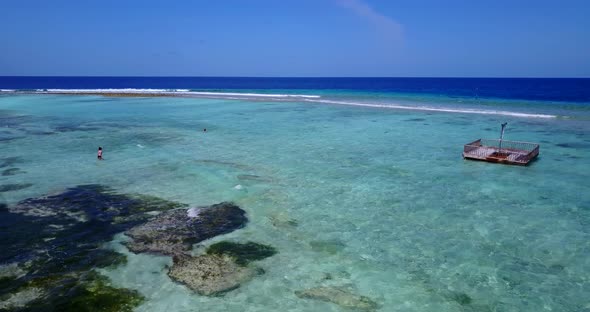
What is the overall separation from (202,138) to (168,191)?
1717cm

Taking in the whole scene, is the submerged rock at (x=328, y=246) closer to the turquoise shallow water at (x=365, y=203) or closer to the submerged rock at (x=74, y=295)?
the turquoise shallow water at (x=365, y=203)

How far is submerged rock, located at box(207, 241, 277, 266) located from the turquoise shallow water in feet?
1.39

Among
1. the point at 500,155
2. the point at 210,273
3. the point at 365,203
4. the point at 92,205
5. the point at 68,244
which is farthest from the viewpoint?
the point at 500,155

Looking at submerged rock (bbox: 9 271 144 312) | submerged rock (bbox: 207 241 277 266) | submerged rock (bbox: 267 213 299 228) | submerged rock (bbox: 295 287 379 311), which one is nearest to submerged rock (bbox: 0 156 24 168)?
submerged rock (bbox: 9 271 144 312)

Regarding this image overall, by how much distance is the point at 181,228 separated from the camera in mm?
15625

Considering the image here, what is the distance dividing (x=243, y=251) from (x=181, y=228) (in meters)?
3.23

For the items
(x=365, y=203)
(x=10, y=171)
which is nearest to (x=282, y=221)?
Answer: (x=365, y=203)

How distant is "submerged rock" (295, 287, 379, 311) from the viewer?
10820 mm

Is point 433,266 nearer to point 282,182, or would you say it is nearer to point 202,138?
point 282,182

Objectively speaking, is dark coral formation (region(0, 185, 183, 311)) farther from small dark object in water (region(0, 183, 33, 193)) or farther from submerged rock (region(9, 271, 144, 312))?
small dark object in water (region(0, 183, 33, 193))

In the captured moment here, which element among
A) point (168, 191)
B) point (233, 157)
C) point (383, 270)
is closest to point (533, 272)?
point (383, 270)

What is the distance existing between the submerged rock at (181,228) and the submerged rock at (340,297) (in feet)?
16.3

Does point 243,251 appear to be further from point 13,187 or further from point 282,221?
point 13,187

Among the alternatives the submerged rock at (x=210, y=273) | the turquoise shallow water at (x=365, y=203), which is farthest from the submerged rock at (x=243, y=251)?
the turquoise shallow water at (x=365, y=203)
